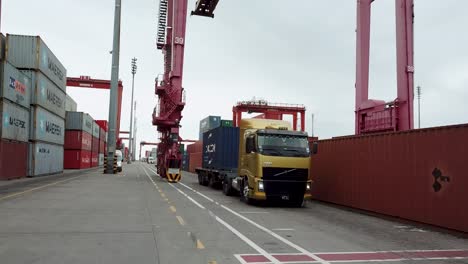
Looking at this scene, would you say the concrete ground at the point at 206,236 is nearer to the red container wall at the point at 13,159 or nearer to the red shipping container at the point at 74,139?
the red container wall at the point at 13,159

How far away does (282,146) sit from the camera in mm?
16344

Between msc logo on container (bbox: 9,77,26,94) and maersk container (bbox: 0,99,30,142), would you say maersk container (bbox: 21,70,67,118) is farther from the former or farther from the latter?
maersk container (bbox: 0,99,30,142)

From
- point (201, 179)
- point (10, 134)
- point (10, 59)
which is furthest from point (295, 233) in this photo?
point (10, 59)

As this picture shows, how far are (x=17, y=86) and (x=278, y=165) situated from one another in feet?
69.9

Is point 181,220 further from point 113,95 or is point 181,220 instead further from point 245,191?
point 113,95

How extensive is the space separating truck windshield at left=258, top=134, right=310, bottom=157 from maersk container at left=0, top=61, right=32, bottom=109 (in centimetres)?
1824

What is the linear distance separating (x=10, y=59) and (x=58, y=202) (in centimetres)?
1991

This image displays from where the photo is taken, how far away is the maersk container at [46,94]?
33.0m

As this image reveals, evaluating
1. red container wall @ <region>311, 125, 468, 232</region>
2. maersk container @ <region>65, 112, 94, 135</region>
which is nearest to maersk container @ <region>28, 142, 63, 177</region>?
maersk container @ <region>65, 112, 94, 135</region>

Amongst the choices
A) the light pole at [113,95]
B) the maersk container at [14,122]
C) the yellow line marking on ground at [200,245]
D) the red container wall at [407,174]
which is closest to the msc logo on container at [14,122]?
the maersk container at [14,122]

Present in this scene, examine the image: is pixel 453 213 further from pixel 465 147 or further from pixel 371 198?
pixel 371 198

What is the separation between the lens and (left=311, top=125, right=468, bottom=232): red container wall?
37.7 feet

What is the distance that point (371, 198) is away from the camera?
1533 cm

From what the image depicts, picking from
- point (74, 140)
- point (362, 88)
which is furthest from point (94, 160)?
point (362, 88)
